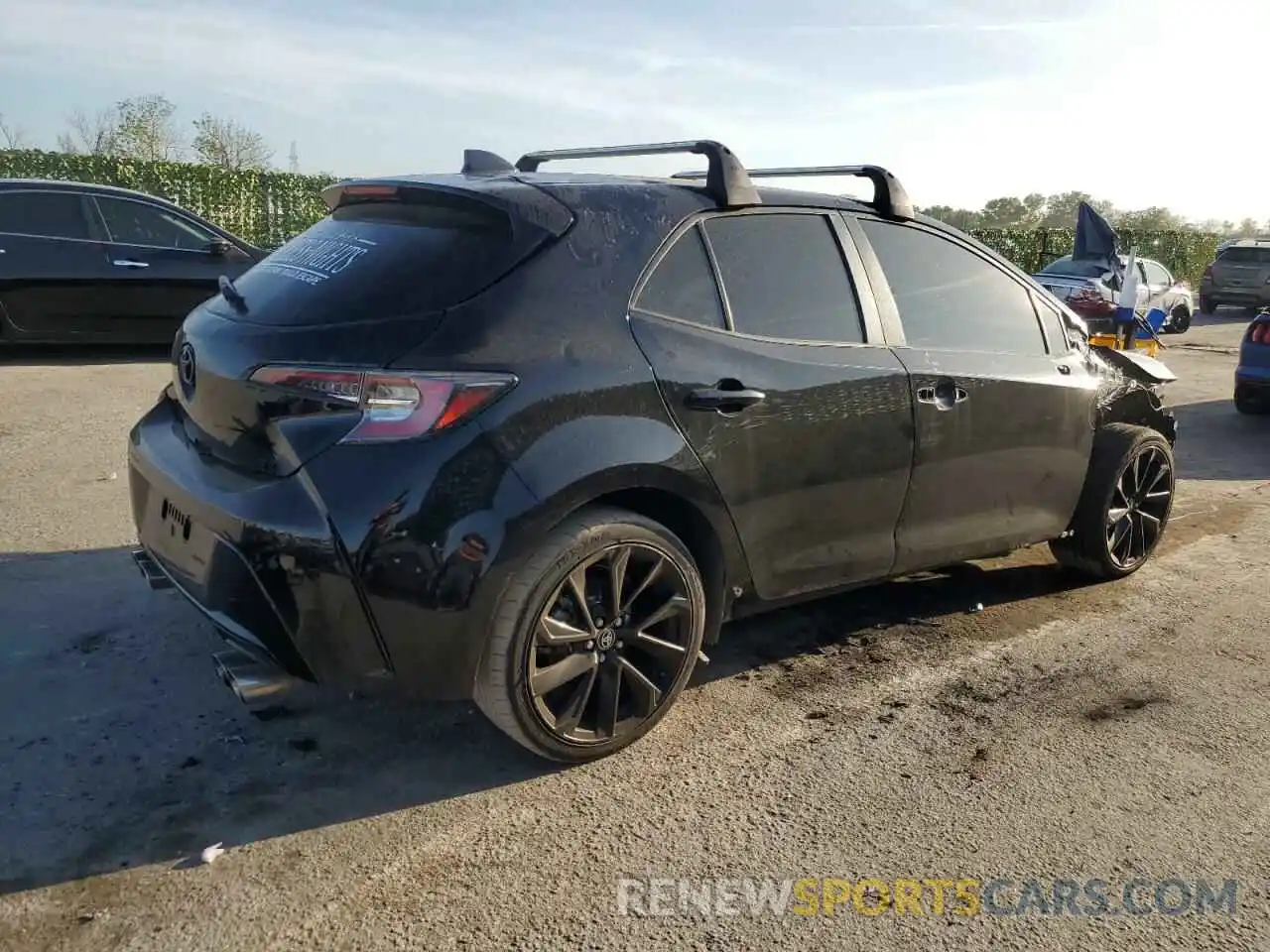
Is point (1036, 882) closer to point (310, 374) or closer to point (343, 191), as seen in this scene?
point (310, 374)

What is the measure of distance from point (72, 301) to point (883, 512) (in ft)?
26.4

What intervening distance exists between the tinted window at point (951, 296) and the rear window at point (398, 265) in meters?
1.53

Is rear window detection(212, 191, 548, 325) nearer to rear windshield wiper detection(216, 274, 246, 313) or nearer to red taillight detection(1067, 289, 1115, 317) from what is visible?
rear windshield wiper detection(216, 274, 246, 313)

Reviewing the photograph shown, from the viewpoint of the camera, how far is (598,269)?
10.4 ft

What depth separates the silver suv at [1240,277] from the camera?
22781mm

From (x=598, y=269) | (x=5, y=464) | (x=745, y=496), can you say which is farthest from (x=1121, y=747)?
(x=5, y=464)

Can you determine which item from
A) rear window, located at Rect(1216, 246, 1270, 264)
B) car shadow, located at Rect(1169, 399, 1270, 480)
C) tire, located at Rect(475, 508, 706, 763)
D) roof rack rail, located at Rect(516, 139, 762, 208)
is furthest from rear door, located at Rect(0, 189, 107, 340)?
rear window, located at Rect(1216, 246, 1270, 264)

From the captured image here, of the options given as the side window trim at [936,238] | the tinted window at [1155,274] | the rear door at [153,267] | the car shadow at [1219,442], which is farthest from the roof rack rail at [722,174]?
the tinted window at [1155,274]

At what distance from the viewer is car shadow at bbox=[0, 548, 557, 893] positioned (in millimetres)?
2791

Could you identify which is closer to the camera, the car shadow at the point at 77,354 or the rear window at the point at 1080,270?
the car shadow at the point at 77,354

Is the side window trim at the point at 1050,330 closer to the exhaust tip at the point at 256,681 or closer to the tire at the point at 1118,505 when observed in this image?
the tire at the point at 1118,505

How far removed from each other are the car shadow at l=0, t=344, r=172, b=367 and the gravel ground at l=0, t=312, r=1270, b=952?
5504 millimetres

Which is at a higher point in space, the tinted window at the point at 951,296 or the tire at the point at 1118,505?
the tinted window at the point at 951,296

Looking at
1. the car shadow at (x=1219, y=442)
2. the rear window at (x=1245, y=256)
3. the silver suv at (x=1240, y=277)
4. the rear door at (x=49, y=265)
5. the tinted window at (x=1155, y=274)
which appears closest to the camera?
the car shadow at (x=1219, y=442)
